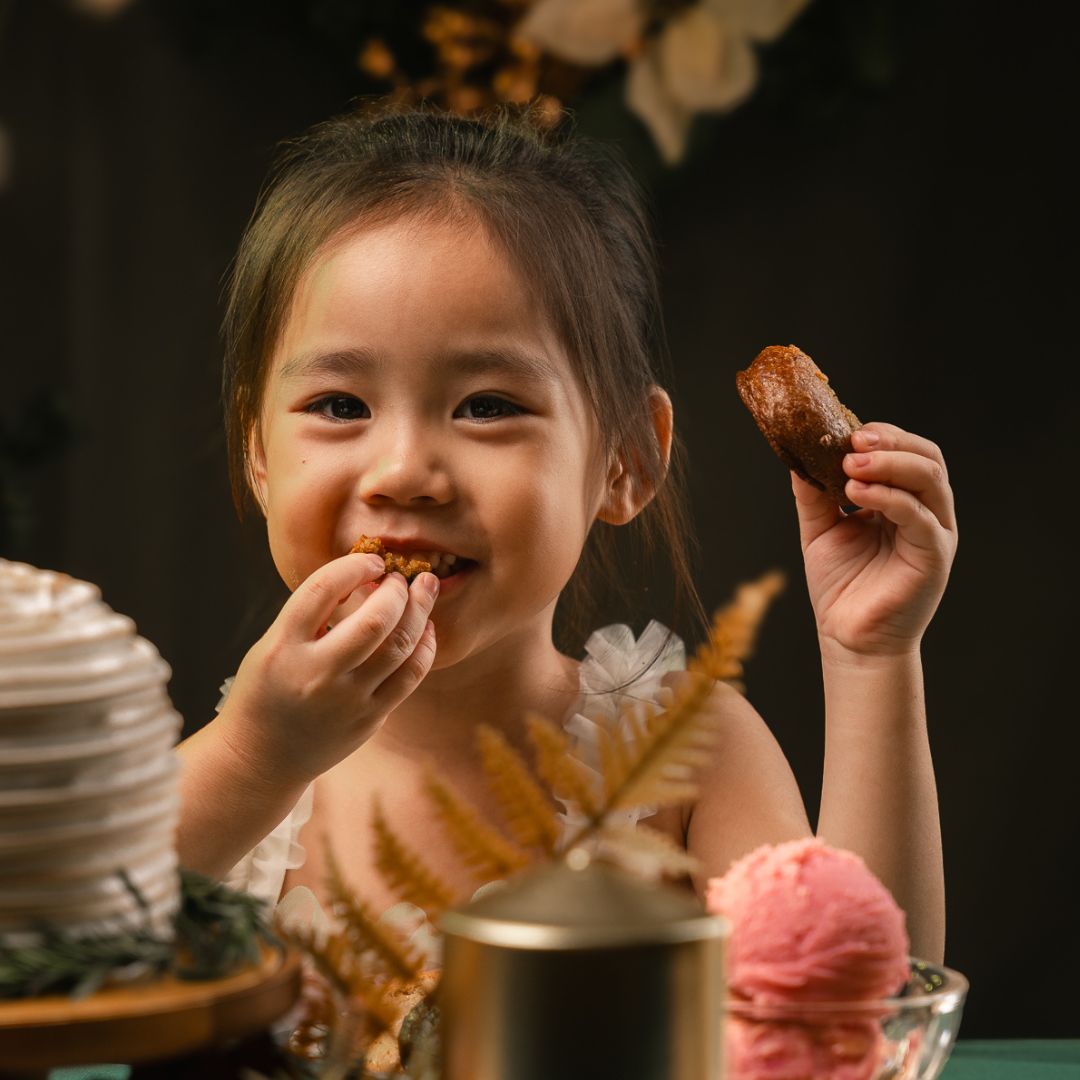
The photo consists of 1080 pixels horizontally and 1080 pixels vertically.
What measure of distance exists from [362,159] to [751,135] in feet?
3.12

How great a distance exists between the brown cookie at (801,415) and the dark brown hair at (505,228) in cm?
26

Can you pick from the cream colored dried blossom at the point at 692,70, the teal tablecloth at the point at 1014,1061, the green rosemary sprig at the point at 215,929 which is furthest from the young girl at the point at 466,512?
the cream colored dried blossom at the point at 692,70

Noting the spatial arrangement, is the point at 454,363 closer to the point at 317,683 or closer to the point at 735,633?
the point at 317,683

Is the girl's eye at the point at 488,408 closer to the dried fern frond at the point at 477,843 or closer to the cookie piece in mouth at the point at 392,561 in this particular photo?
the cookie piece in mouth at the point at 392,561

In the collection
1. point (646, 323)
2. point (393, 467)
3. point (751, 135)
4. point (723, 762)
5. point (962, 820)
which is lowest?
point (962, 820)

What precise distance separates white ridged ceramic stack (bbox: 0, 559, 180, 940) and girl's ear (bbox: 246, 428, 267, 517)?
0.92 metres

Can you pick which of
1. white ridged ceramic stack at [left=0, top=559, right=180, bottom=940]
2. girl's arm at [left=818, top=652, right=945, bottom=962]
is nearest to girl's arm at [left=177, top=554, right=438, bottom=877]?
girl's arm at [left=818, top=652, right=945, bottom=962]

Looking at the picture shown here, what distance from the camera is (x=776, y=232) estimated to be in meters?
2.21

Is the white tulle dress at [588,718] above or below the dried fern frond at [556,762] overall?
below

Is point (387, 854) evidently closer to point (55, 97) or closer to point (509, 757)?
point (509, 757)

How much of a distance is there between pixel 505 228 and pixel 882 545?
1.33ft

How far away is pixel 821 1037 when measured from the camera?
55 cm

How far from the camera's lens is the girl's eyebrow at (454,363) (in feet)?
3.89

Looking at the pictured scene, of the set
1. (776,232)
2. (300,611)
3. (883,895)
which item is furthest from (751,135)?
(883,895)
